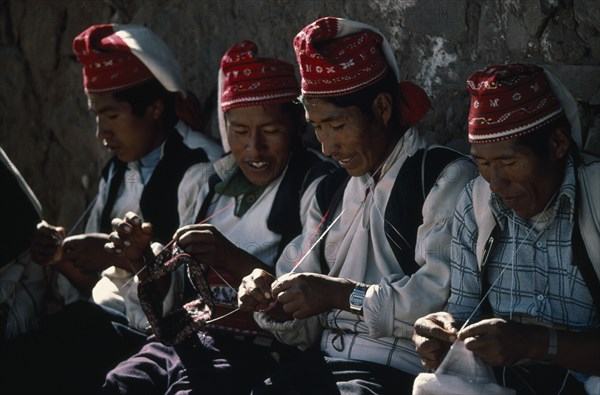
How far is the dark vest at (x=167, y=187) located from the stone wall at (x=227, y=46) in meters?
0.60

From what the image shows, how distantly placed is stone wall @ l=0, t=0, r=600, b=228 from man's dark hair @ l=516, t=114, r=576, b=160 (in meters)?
0.61

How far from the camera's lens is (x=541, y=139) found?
10.7ft

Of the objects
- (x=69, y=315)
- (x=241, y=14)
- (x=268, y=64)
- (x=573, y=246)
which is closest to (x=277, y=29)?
(x=241, y=14)

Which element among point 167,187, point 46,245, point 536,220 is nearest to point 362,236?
point 536,220

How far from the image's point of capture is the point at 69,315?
4.87 metres

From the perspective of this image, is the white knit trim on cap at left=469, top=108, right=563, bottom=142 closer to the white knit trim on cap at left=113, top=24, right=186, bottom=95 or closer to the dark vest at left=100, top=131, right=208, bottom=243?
the dark vest at left=100, top=131, right=208, bottom=243

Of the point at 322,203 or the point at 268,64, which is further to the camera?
the point at 268,64

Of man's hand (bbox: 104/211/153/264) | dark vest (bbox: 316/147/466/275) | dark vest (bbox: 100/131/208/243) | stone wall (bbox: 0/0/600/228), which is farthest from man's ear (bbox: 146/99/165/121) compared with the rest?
dark vest (bbox: 316/147/466/275)

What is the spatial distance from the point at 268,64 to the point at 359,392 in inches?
66.9

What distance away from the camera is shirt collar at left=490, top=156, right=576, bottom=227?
3196 millimetres

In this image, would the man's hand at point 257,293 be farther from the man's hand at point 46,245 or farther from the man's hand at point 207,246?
the man's hand at point 46,245

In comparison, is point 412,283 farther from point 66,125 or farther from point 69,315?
point 66,125

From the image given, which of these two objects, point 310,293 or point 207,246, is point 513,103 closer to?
point 310,293

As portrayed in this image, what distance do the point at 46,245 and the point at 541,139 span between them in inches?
105
